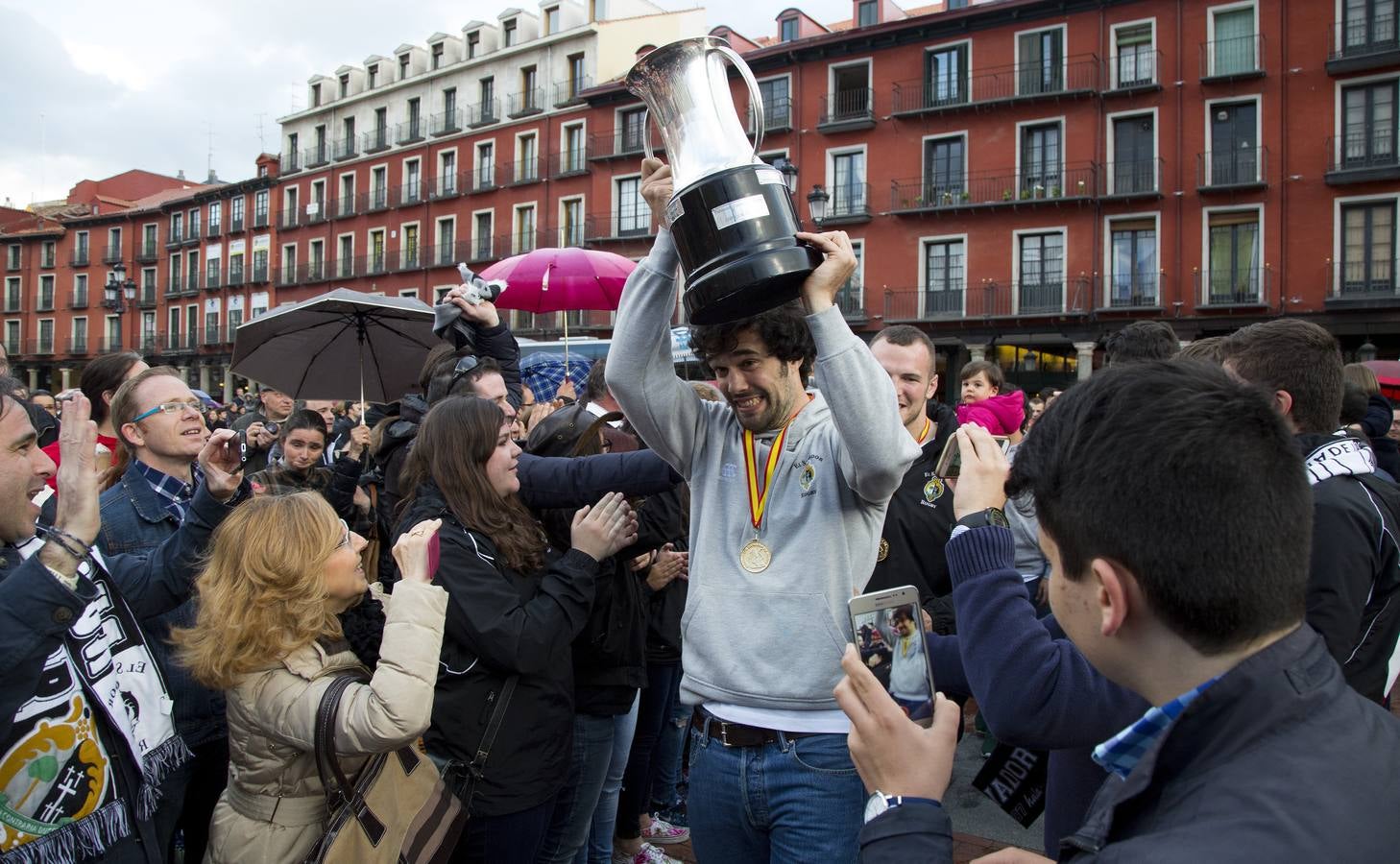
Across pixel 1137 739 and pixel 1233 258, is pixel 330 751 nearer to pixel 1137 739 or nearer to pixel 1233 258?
pixel 1137 739

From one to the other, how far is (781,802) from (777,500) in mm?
696

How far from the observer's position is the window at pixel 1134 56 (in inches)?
943

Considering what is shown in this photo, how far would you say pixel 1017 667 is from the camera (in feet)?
5.25

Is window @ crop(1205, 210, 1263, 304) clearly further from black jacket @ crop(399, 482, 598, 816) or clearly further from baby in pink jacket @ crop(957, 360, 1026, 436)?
black jacket @ crop(399, 482, 598, 816)

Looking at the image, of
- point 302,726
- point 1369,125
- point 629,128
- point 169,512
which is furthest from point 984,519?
point 629,128

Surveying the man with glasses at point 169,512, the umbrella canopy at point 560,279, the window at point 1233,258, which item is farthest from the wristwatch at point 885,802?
the window at point 1233,258

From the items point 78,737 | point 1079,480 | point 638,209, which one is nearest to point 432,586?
point 78,737

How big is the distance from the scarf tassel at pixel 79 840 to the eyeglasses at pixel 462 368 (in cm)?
217

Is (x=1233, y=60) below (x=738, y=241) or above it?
above

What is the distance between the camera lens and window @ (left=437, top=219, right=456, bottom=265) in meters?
37.4

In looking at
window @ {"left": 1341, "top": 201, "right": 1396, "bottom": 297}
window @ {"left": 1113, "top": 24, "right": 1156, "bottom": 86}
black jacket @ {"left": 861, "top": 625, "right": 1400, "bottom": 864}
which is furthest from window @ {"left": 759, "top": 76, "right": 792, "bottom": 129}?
black jacket @ {"left": 861, "top": 625, "right": 1400, "bottom": 864}

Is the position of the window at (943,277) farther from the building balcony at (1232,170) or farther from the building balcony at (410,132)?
the building balcony at (410,132)

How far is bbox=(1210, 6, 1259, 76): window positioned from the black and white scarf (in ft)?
88.0

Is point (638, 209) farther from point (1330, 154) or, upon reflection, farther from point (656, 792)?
point (656, 792)
